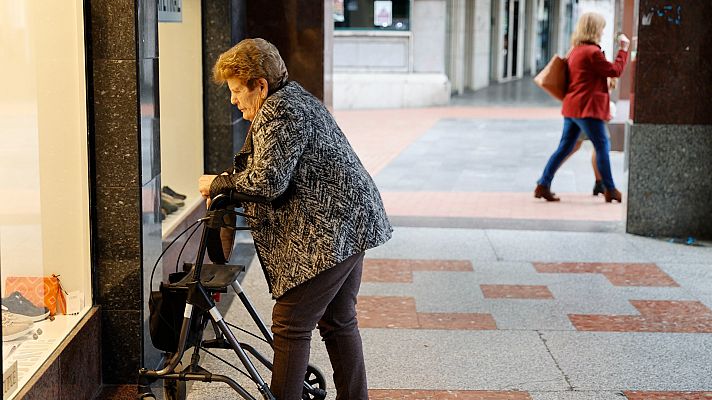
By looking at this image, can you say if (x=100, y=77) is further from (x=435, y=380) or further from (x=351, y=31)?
(x=351, y=31)

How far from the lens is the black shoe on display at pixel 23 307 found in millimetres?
4352

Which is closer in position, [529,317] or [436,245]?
[529,317]

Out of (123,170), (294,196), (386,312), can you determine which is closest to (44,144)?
(123,170)

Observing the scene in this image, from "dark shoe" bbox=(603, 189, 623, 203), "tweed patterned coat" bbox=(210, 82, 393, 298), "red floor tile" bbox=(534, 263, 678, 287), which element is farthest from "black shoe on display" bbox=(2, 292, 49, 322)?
"dark shoe" bbox=(603, 189, 623, 203)

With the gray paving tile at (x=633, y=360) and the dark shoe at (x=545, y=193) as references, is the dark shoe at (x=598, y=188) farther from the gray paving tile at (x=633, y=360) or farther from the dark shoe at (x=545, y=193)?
the gray paving tile at (x=633, y=360)

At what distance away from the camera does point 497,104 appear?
23.7m

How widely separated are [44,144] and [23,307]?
27.7 inches

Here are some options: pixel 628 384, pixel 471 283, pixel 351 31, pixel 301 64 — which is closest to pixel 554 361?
pixel 628 384

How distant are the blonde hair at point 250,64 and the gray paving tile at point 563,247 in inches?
173

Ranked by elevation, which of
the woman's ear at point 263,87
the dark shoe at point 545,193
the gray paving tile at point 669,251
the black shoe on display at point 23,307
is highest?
the woman's ear at point 263,87

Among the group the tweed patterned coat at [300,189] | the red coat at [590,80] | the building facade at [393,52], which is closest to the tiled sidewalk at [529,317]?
the tweed patterned coat at [300,189]

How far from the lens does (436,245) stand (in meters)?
8.58

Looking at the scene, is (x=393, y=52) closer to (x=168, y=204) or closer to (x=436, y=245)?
(x=436, y=245)

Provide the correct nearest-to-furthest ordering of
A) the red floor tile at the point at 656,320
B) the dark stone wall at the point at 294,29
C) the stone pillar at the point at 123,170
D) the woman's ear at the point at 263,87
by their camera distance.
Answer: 1. the woman's ear at the point at 263,87
2. the stone pillar at the point at 123,170
3. the red floor tile at the point at 656,320
4. the dark stone wall at the point at 294,29
